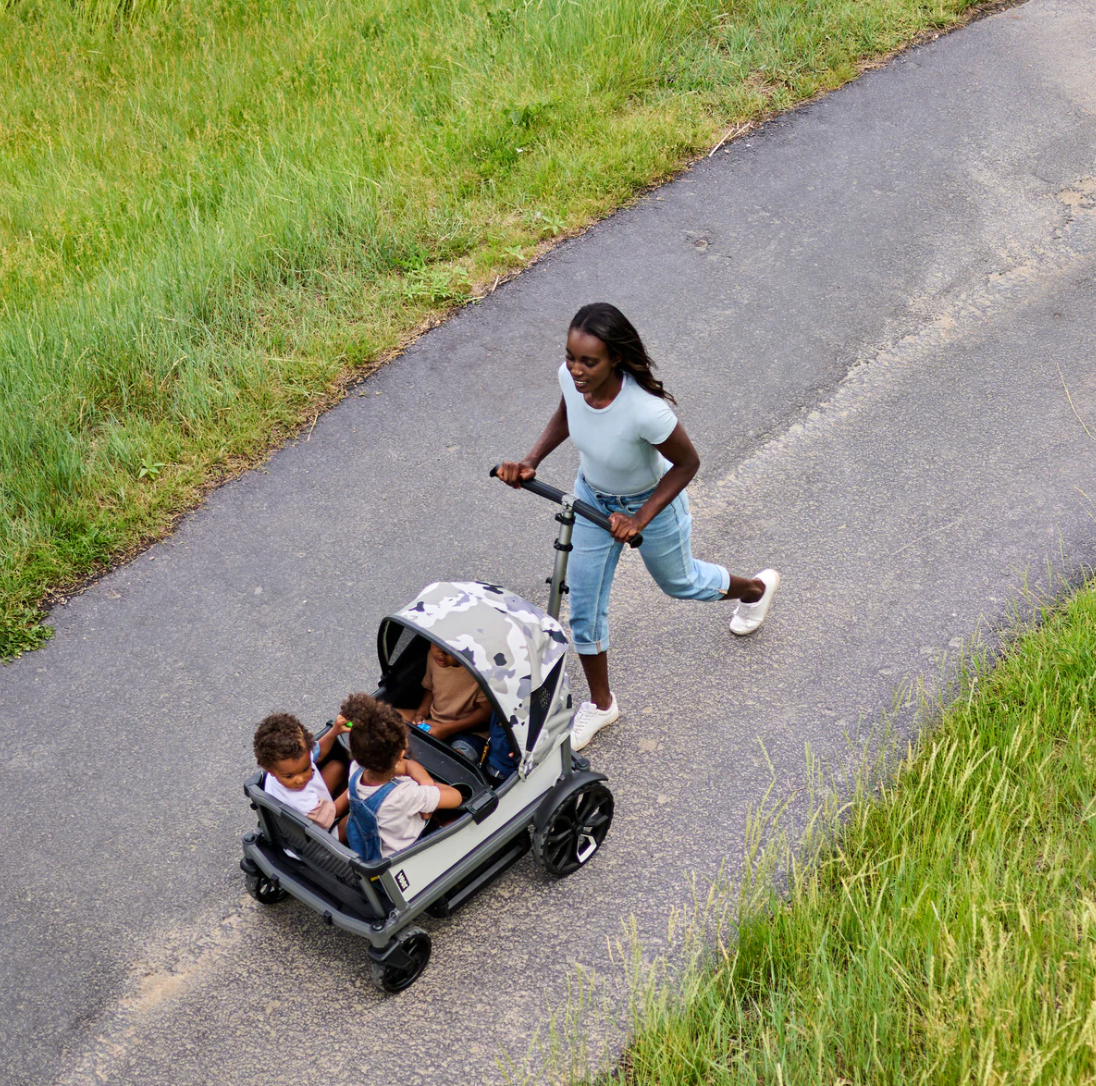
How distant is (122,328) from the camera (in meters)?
6.42

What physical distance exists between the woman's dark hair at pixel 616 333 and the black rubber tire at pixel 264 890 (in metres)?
2.23

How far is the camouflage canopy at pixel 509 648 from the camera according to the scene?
12.5 ft

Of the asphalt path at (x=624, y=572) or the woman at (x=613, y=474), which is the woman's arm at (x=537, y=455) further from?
the asphalt path at (x=624, y=572)

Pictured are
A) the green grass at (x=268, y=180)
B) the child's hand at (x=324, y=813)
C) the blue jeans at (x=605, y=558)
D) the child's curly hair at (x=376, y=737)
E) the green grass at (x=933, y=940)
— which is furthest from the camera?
the green grass at (x=268, y=180)

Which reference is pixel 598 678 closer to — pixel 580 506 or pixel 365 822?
pixel 580 506

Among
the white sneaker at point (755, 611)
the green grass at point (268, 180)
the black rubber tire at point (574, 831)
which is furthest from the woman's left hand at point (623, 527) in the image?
the green grass at point (268, 180)

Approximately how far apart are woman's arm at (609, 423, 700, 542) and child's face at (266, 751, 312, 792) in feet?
4.29

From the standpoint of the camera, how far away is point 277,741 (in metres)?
3.68

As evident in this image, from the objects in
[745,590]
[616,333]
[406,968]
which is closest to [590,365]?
[616,333]

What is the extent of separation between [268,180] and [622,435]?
15.5 feet

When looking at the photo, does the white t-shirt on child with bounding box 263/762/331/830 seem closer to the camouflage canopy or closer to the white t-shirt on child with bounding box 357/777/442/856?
the white t-shirt on child with bounding box 357/777/442/856

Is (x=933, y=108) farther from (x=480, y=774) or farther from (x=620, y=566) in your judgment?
(x=480, y=774)

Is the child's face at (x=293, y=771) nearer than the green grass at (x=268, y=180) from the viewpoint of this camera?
Yes

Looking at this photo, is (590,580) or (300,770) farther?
(590,580)
